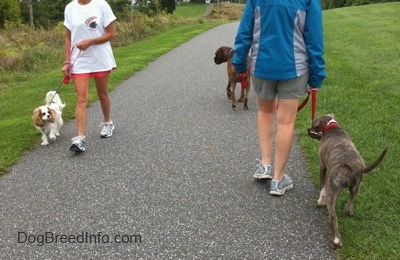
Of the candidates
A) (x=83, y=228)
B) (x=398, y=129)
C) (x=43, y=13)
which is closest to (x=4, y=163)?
(x=83, y=228)

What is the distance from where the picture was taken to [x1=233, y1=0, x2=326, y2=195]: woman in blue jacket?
3506 millimetres

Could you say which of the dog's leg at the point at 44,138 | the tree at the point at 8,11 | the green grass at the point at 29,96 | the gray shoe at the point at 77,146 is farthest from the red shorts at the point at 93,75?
the tree at the point at 8,11

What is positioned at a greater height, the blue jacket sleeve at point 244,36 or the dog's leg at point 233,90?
the blue jacket sleeve at point 244,36

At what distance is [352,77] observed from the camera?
9039 mm

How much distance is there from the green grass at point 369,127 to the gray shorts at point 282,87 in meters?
1.07

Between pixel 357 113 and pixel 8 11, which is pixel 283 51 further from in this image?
pixel 8 11

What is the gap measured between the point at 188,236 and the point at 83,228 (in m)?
0.93

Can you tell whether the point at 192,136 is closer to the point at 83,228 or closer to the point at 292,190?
the point at 292,190

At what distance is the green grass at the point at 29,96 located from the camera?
6037 millimetres

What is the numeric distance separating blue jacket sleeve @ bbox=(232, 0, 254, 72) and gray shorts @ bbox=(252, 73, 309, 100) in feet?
0.70

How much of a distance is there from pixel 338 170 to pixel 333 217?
1.23 feet

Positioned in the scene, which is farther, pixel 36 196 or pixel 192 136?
pixel 192 136

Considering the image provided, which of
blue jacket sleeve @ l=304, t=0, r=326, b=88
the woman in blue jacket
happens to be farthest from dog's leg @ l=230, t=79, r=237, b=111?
blue jacket sleeve @ l=304, t=0, r=326, b=88

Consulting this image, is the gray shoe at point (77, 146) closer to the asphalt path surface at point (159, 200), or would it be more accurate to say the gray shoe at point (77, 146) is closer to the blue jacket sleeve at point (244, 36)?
the asphalt path surface at point (159, 200)
